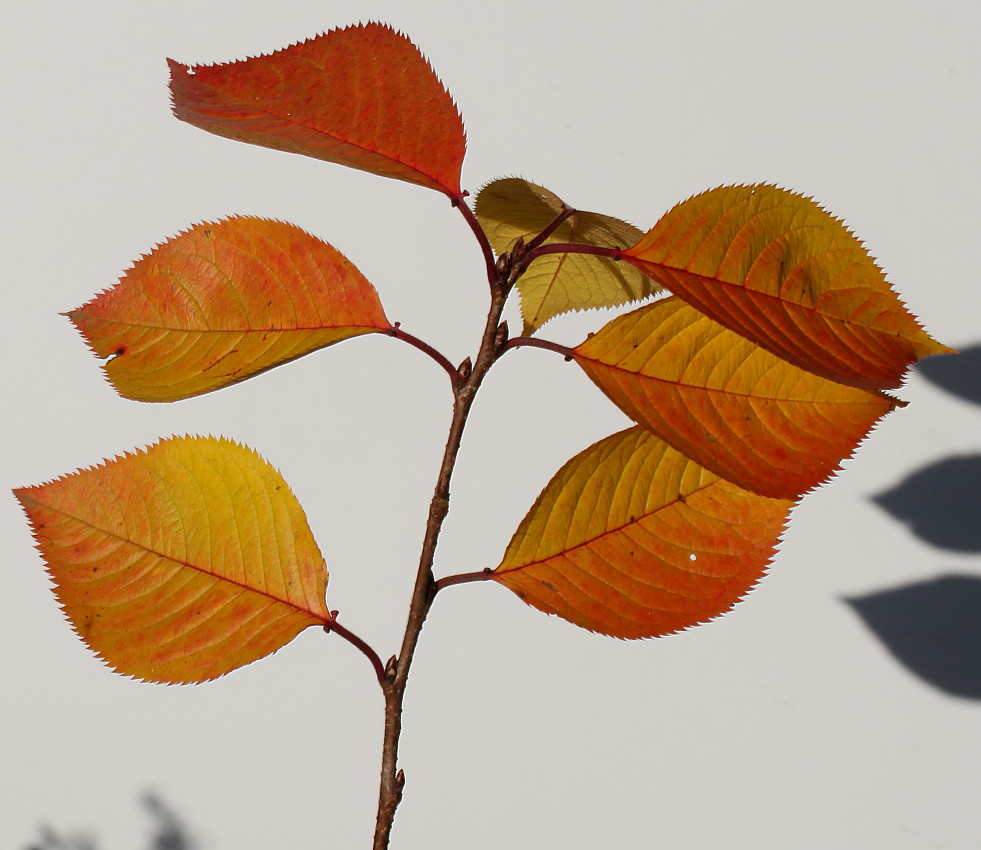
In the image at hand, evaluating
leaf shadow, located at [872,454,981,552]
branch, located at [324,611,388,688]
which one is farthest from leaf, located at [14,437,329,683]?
leaf shadow, located at [872,454,981,552]

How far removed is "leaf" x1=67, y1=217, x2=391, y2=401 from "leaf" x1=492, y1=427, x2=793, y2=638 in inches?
5.8

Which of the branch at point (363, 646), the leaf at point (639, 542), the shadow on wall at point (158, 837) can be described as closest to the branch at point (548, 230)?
the leaf at point (639, 542)

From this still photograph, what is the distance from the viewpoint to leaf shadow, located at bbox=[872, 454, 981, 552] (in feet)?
3.09

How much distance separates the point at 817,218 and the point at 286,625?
35 cm

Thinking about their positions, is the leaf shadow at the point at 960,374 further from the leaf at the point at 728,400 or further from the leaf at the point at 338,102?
the leaf at the point at 338,102

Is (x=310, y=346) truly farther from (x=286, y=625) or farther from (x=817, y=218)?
(x=817, y=218)

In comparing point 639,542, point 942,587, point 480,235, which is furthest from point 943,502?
point 480,235

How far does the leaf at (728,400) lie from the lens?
0.41 m

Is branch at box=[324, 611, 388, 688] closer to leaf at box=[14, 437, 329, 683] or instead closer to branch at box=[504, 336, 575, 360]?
leaf at box=[14, 437, 329, 683]

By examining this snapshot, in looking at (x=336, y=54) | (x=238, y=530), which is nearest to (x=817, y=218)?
(x=336, y=54)

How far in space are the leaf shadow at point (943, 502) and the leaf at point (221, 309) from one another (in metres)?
0.74

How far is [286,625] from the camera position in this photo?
0.48 metres

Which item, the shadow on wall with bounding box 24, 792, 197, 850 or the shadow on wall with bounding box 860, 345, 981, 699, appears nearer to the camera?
the shadow on wall with bounding box 860, 345, 981, 699

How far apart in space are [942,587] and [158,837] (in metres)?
1.04
